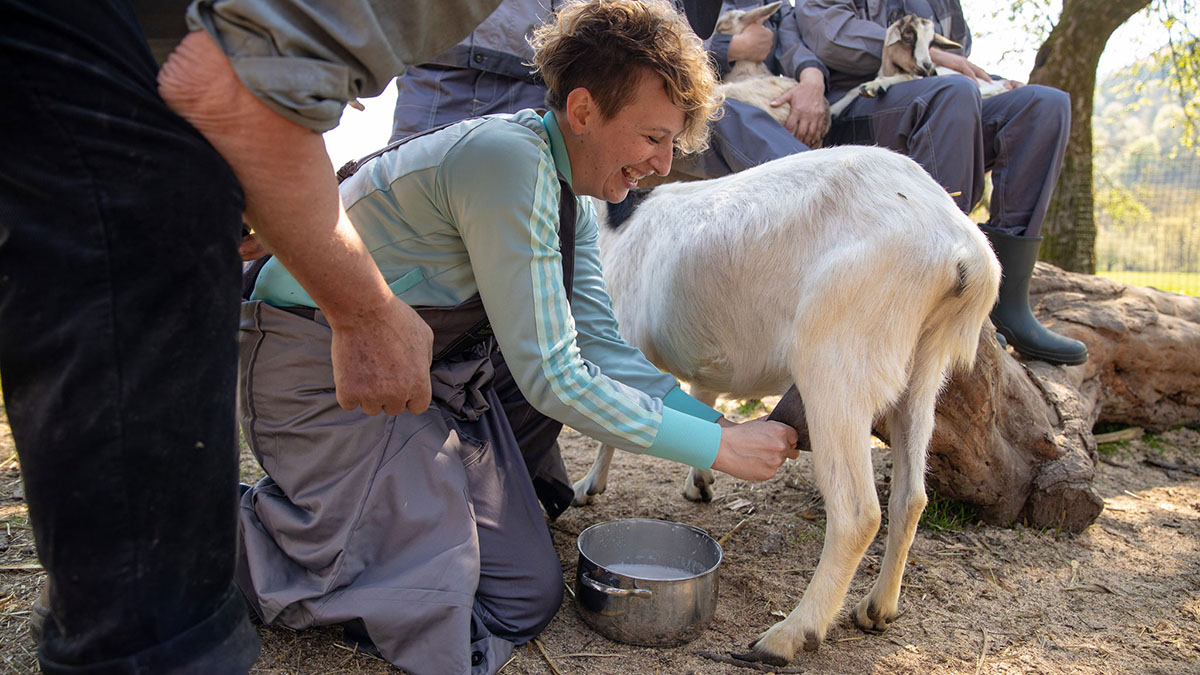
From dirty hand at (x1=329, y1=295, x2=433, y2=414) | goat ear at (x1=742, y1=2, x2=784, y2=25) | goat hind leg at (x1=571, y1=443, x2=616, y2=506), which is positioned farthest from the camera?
goat ear at (x1=742, y1=2, x2=784, y2=25)

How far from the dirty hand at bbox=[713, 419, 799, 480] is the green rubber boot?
2.13m

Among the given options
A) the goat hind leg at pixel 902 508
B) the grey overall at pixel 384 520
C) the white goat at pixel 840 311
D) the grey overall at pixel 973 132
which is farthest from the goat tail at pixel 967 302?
the grey overall at pixel 973 132

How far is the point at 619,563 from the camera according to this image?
2514 mm

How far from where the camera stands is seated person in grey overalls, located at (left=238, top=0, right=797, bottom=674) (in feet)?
6.08

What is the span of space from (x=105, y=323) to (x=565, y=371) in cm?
102

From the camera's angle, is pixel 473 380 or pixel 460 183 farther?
pixel 473 380

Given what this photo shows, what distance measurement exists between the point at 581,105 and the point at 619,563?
143 cm

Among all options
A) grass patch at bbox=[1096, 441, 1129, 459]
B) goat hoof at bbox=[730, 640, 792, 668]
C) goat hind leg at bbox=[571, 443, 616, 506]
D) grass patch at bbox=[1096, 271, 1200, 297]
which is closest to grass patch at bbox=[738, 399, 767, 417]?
goat hind leg at bbox=[571, 443, 616, 506]

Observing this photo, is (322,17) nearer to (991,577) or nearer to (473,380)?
(473,380)

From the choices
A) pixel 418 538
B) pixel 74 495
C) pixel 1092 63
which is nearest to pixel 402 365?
pixel 74 495

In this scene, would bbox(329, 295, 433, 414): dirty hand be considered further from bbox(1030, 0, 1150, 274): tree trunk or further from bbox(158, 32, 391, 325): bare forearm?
Answer: bbox(1030, 0, 1150, 274): tree trunk

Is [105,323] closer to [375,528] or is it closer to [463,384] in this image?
[375,528]

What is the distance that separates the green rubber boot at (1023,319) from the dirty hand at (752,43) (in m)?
1.50

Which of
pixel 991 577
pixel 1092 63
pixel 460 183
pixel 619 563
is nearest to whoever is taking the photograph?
pixel 460 183
